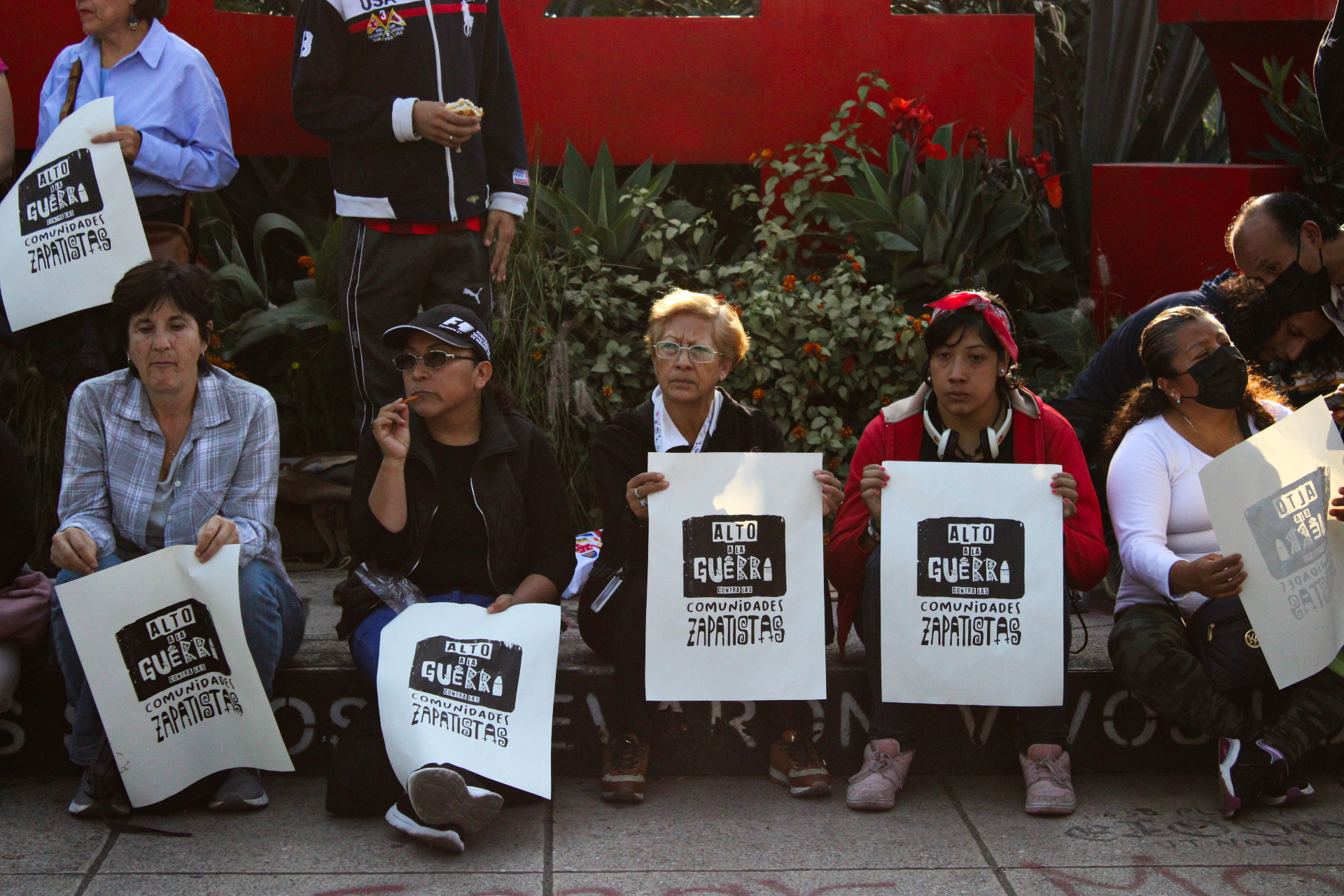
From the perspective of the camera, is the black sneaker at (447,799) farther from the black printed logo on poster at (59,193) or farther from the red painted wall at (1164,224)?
the red painted wall at (1164,224)

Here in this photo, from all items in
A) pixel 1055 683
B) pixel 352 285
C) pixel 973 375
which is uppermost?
pixel 352 285

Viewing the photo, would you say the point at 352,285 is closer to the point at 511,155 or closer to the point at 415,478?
the point at 511,155

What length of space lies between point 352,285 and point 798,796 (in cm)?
210

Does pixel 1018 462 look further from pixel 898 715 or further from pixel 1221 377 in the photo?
pixel 898 715

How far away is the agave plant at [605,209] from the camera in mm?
5141

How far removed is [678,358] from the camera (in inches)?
137

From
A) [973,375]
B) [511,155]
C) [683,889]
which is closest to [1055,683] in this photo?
[973,375]

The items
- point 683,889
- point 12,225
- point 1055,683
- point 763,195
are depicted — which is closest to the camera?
point 683,889

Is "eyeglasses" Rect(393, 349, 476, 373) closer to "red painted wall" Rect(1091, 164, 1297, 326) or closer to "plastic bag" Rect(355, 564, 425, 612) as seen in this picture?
"plastic bag" Rect(355, 564, 425, 612)

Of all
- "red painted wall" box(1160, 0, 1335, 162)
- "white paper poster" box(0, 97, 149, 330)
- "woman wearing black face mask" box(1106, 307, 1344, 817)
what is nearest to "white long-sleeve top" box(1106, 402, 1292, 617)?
"woman wearing black face mask" box(1106, 307, 1344, 817)

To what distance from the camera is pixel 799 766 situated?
3.38 m

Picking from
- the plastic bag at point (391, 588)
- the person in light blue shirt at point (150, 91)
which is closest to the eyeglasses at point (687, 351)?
the plastic bag at point (391, 588)

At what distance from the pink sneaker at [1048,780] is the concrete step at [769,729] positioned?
0.19 metres

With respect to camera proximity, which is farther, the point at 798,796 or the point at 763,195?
the point at 763,195
